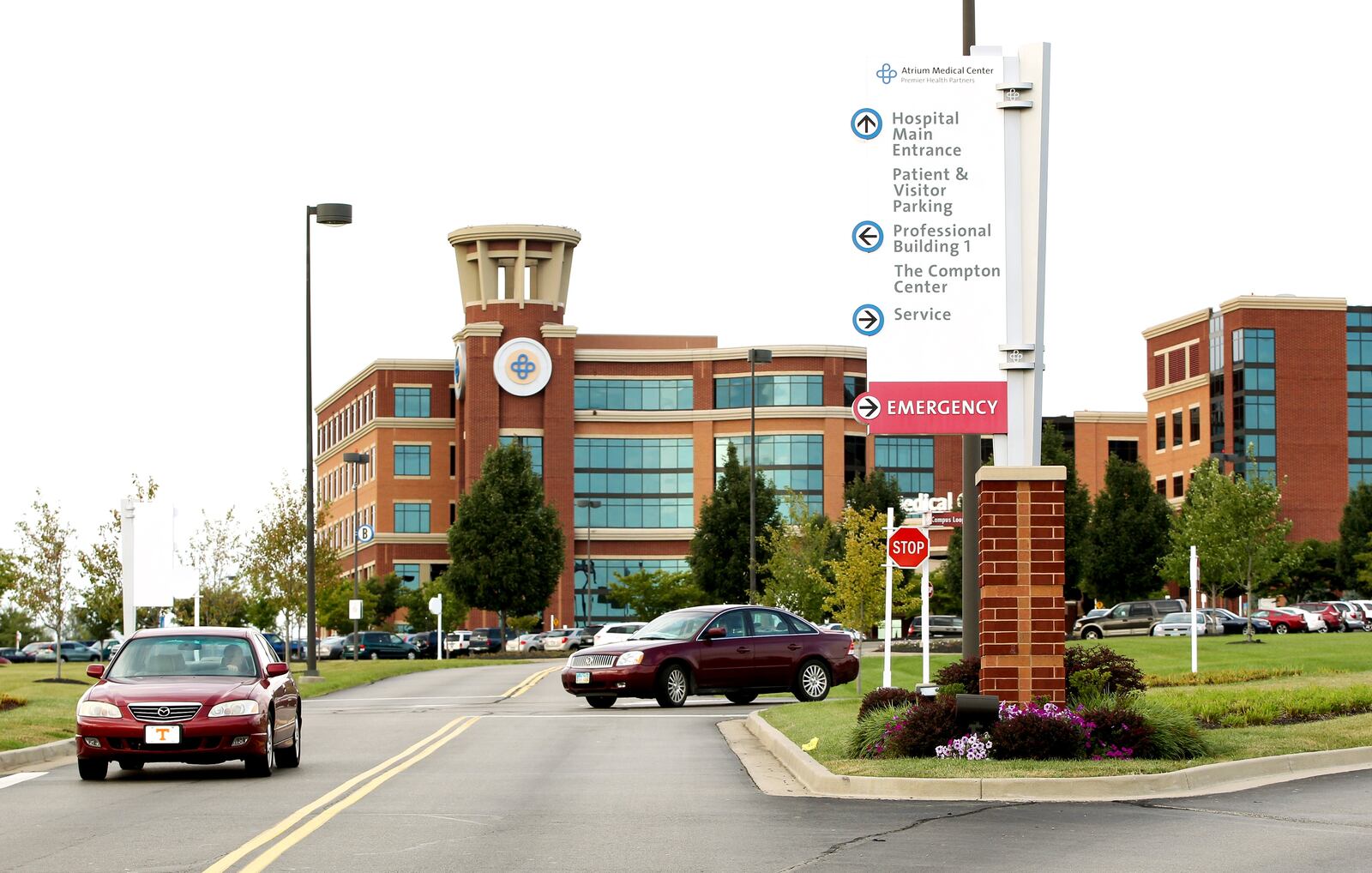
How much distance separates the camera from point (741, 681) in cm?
2961

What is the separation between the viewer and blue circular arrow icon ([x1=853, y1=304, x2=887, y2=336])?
18.1 meters

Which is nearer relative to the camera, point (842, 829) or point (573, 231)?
point (842, 829)

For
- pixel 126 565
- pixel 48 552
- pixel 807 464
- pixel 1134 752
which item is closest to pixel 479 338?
pixel 807 464

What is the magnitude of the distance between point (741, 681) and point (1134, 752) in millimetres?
14002

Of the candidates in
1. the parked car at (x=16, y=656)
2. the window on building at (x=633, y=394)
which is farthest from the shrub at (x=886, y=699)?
the window on building at (x=633, y=394)

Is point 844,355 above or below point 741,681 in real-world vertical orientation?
above

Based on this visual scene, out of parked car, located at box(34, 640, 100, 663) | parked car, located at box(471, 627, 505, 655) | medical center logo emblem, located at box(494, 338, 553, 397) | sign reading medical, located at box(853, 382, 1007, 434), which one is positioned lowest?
parked car, located at box(34, 640, 100, 663)

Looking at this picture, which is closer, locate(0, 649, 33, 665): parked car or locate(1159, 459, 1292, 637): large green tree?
locate(1159, 459, 1292, 637): large green tree

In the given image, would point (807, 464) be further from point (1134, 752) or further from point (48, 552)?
point (1134, 752)

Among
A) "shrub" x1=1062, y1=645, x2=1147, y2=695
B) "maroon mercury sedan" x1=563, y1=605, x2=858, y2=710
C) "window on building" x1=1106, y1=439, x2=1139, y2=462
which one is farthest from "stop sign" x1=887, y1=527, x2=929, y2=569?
"window on building" x1=1106, y1=439, x2=1139, y2=462

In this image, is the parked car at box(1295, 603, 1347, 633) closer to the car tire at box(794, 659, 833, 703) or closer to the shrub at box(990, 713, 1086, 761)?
the car tire at box(794, 659, 833, 703)

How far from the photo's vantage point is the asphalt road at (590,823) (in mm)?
11039

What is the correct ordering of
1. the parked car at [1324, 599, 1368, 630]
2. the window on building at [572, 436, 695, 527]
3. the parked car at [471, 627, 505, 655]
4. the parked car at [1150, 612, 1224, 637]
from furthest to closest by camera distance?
the window on building at [572, 436, 695, 527] → the parked car at [471, 627, 505, 655] → the parked car at [1324, 599, 1368, 630] → the parked car at [1150, 612, 1224, 637]

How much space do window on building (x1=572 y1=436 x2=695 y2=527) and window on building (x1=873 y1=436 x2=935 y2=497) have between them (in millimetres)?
12171
